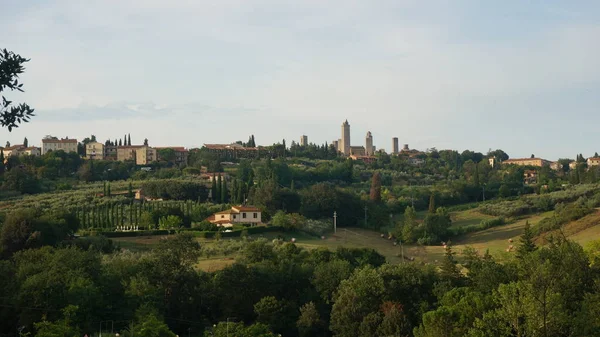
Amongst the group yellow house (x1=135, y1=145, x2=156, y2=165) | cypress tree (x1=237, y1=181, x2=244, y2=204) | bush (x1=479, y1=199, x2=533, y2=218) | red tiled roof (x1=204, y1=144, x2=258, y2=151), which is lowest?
bush (x1=479, y1=199, x2=533, y2=218)

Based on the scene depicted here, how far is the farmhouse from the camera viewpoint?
2268 inches

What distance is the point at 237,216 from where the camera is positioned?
58.0m

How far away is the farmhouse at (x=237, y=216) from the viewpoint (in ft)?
189

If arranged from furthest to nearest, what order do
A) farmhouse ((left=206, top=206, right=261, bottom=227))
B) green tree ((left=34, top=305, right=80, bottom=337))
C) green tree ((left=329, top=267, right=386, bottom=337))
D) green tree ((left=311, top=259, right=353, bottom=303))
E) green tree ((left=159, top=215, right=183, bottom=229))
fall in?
farmhouse ((left=206, top=206, right=261, bottom=227)) < green tree ((left=159, top=215, right=183, bottom=229)) < green tree ((left=311, top=259, right=353, bottom=303)) < green tree ((left=329, top=267, right=386, bottom=337)) < green tree ((left=34, top=305, right=80, bottom=337))

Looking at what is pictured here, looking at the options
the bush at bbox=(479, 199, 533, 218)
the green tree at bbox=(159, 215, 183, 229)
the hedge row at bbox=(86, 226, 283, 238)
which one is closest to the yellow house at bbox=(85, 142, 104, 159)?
the green tree at bbox=(159, 215, 183, 229)

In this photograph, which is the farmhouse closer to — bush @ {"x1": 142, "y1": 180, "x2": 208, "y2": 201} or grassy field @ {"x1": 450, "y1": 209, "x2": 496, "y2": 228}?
bush @ {"x1": 142, "y1": 180, "x2": 208, "y2": 201}

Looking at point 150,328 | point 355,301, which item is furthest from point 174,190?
point 150,328

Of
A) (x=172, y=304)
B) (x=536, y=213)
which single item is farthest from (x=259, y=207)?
(x=172, y=304)

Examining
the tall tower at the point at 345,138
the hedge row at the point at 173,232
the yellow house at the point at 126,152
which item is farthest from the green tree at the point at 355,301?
the tall tower at the point at 345,138

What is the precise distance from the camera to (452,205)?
7938 cm

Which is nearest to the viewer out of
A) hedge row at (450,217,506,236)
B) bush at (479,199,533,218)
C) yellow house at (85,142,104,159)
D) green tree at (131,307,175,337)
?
green tree at (131,307,175,337)

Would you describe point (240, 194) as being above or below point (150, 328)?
above

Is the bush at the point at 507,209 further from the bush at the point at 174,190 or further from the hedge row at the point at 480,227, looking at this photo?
the bush at the point at 174,190

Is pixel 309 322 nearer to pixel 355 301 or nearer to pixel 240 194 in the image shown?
pixel 355 301
